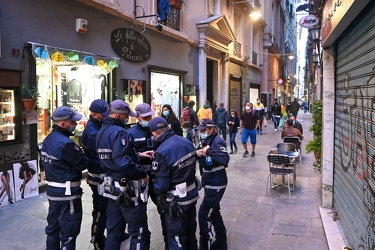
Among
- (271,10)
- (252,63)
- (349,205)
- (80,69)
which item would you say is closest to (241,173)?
(349,205)

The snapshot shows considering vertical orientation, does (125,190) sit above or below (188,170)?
below

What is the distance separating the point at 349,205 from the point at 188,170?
7.73 ft

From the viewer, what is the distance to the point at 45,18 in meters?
7.15

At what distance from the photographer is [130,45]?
32.5 ft

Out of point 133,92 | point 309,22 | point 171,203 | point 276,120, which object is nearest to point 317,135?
point 309,22

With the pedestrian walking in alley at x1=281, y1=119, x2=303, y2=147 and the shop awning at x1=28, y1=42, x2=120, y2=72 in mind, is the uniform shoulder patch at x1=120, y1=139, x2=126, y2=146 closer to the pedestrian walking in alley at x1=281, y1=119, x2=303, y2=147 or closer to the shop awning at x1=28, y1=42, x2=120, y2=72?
the shop awning at x1=28, y1=42, x2=120, y2=72

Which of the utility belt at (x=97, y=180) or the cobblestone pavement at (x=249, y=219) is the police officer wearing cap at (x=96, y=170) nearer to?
the utility belt at (x=97, y=180)

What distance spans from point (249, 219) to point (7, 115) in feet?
16.7

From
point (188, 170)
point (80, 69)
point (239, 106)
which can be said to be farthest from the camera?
point (239, 106)

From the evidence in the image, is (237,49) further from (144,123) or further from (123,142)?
(123,142)

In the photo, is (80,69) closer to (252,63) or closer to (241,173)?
(241,173)

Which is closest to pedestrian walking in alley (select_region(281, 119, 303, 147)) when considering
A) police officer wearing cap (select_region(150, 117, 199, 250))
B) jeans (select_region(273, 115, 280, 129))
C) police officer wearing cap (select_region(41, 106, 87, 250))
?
police officer wearing cap (select_region(150, 117, 199, 250))

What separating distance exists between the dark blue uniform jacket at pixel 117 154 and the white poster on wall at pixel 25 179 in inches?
142

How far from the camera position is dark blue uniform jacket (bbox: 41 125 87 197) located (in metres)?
3.64
